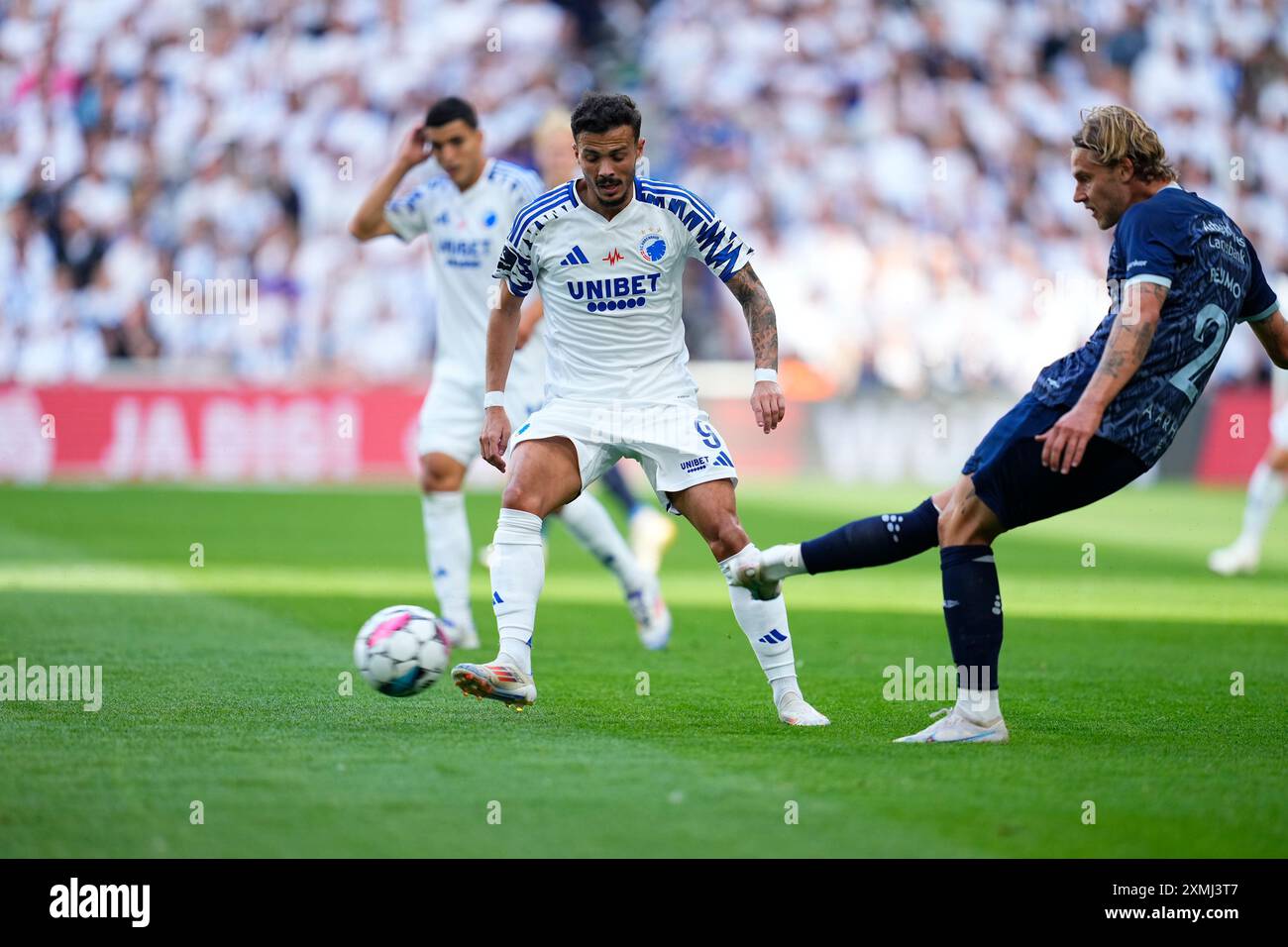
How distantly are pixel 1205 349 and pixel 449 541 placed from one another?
165 inches

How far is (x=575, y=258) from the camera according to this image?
6609mm

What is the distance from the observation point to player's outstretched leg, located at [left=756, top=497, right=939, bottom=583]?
635 cm

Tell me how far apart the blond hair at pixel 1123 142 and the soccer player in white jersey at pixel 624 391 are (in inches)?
52.9

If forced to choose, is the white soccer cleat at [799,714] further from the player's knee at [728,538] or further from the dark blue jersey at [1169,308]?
the dark blue jersey at [1169,308]

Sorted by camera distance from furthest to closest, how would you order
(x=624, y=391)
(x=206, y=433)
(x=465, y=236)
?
(x=206, y=433) → (x=465, y=236) → (x=624, y=391)

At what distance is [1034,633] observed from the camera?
9547 millimetres

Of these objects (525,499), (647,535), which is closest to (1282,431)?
(647,535)

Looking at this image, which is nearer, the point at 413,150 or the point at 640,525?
the point at 413,150

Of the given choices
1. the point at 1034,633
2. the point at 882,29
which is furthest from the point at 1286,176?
the point at 1034,633

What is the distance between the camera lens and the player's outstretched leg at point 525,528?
21.4ft

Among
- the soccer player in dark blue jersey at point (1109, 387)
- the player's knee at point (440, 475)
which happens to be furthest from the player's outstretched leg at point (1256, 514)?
the soccer player in dark blue jersey at point (1109, 387)

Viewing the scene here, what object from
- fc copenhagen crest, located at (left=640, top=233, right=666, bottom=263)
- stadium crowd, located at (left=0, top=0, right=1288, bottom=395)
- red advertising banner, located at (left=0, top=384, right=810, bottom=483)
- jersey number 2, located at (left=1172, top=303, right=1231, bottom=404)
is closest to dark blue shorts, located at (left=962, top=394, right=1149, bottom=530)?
jersey number 2, located at (left=1172, top=303, right=1231, bottom=404)

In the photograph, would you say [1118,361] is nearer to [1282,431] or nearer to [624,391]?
[624,391]
